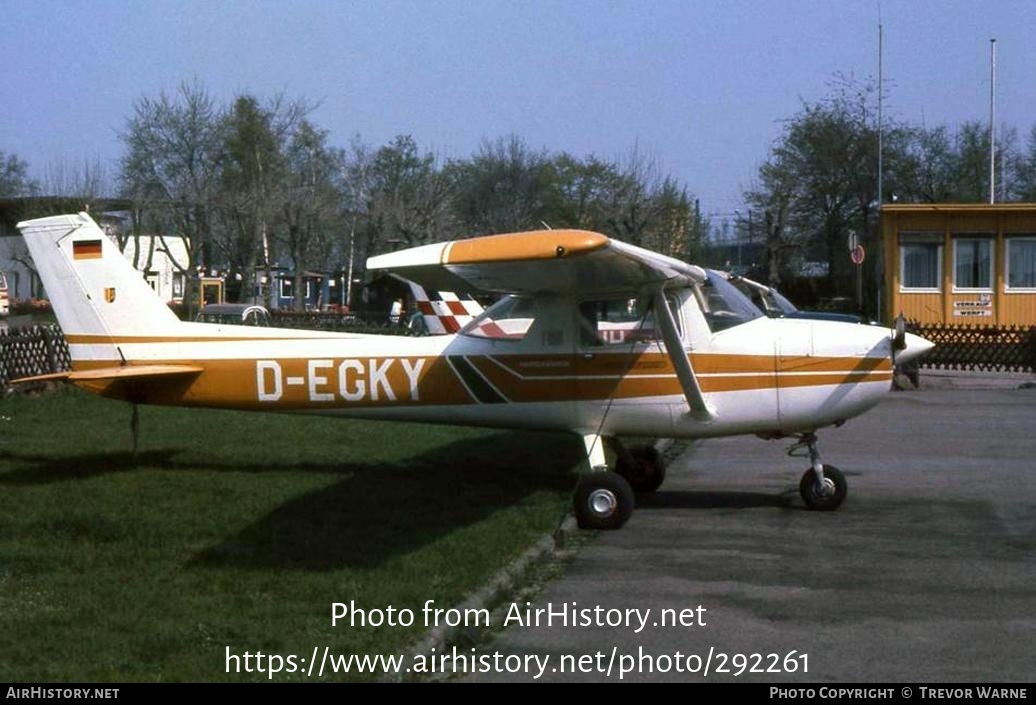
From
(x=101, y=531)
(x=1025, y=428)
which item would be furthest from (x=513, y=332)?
(x=1025, y=428)

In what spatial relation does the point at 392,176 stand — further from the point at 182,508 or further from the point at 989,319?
the point at 182,508

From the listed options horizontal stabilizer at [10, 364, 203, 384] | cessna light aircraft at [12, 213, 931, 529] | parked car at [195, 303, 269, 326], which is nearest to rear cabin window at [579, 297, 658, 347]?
cessna light aircraft at [12, 213, 931, 529]

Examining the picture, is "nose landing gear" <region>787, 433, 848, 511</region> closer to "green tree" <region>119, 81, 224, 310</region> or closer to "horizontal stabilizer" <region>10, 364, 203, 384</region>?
"horizontal stabilizer" <region>10, 364, 203, 384</region>

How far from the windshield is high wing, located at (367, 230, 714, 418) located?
288 mm

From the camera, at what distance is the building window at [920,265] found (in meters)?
28.8

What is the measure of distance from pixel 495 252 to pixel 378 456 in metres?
5.90

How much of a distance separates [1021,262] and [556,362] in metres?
21.2

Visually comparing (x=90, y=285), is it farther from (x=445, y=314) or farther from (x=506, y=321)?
(x=445, y=314)

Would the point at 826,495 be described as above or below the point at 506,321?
below

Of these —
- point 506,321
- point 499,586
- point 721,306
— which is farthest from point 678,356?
point 499,586

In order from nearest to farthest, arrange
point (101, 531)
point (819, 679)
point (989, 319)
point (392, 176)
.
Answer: point (819, 679) < point (101, 531) < point (989, 319) < point (392, 176)

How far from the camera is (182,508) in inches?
393

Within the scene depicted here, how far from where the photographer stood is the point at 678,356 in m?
10.2

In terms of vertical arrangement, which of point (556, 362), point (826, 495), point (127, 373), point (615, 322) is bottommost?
point (826, 495)
